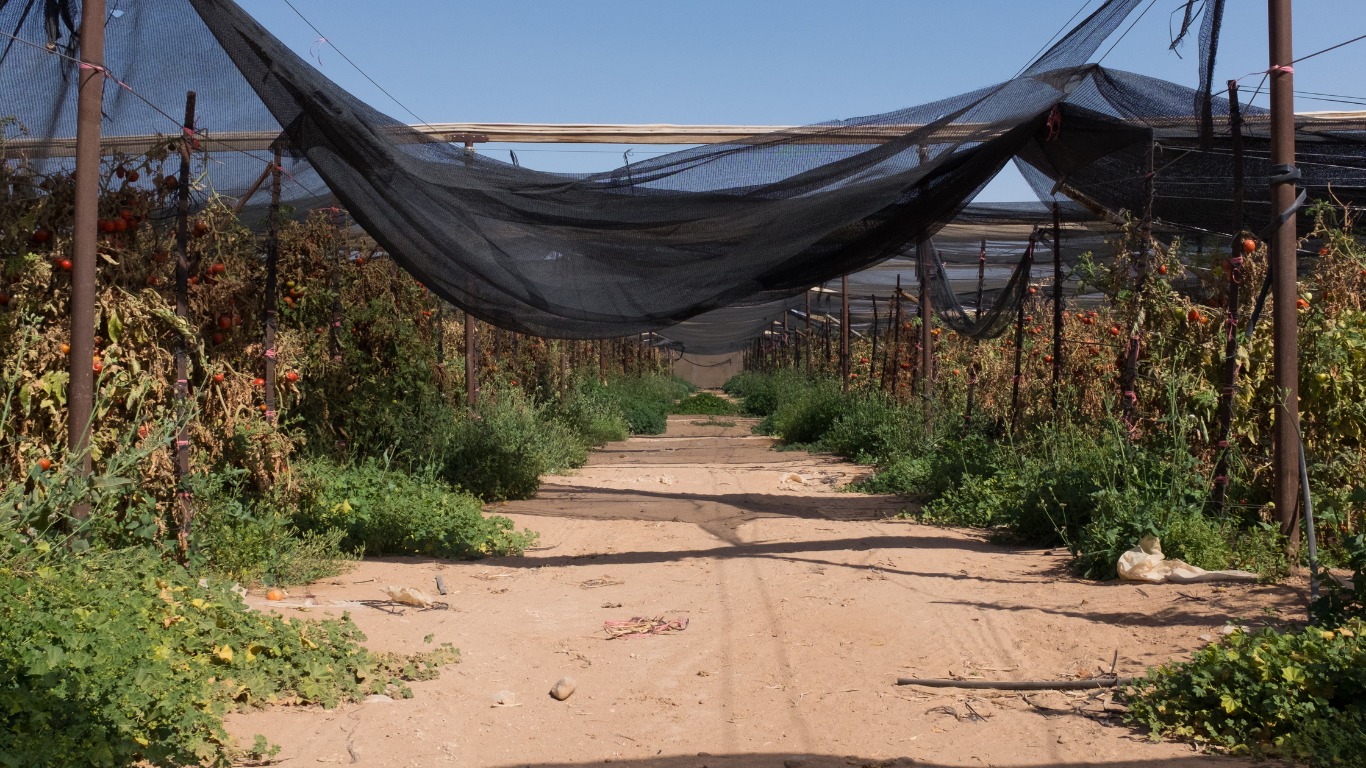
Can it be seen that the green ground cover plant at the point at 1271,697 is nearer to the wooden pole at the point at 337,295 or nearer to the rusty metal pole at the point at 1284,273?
the rusty metal pole at the point at 1284,273

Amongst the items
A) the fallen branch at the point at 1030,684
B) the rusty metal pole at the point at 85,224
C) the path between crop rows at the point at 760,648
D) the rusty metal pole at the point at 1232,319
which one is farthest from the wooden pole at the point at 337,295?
the rusty metal pole at the point at 1232,319

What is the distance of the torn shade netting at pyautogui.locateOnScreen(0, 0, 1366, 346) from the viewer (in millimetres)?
4680

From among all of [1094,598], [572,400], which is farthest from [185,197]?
[572,400]

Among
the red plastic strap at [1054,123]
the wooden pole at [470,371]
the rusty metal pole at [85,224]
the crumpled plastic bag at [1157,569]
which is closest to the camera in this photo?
the rusty metal pole at [85,224]

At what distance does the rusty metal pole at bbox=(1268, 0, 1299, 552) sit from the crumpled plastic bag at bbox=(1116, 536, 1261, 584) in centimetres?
36

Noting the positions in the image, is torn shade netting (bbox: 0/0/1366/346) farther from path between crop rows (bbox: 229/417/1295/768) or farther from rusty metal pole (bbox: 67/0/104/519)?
path between crop rows (bbox: 229/417/1295/768)

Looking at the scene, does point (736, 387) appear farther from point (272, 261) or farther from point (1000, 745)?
point (1000, 745)

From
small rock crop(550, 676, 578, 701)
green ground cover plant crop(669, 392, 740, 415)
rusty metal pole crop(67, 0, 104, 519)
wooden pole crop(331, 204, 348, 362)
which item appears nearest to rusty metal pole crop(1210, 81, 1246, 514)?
small rock crop(550, 676, 578, 701)

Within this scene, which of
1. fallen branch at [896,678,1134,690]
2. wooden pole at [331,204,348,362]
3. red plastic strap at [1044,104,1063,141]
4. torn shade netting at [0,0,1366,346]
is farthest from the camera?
wooden pole at [331,204,348,362]

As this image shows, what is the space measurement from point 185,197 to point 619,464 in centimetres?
745

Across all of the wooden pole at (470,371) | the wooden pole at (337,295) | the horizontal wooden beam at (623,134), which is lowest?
the wooden pole at (470,371)

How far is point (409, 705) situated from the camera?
3.59 metres

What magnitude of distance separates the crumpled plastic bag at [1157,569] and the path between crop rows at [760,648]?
0.37ft

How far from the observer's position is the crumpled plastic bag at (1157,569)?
16.0 ft
